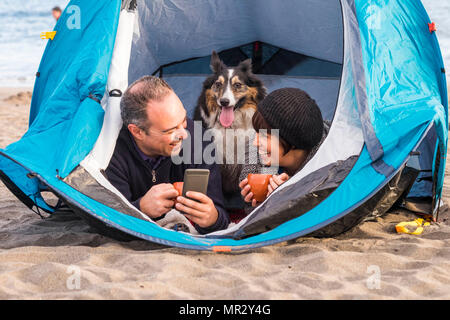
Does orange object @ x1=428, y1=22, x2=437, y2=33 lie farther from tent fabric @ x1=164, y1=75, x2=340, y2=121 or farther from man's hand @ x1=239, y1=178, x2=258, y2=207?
man's hand @ x1=239, y1=178, x2=258, y2=207

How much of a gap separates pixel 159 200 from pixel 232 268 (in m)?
0.54

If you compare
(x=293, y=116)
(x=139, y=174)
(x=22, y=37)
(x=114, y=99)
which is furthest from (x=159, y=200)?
(x=22, y=37)

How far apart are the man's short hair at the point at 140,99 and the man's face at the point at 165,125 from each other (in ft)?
0.08

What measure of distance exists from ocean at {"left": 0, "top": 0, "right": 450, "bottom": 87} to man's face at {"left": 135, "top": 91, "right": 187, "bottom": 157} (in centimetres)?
1020

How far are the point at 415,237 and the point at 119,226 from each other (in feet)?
5.12

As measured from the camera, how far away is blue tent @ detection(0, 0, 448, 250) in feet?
7.88

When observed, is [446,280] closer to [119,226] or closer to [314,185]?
[314,185]

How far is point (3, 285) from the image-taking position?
6.84ft

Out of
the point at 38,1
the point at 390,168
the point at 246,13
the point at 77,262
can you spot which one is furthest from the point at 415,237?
the point at 38,1

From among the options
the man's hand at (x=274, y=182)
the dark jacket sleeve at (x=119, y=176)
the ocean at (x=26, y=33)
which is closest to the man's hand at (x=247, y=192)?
the man's hand at (x=274, y=182)

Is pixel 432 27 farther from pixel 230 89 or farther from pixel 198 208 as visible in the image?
pixel 198 208

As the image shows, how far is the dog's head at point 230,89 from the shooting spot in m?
4.16

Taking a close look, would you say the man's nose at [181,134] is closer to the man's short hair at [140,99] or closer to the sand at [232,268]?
the man's short hair at [140,99]

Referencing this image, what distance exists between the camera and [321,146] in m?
2.64
